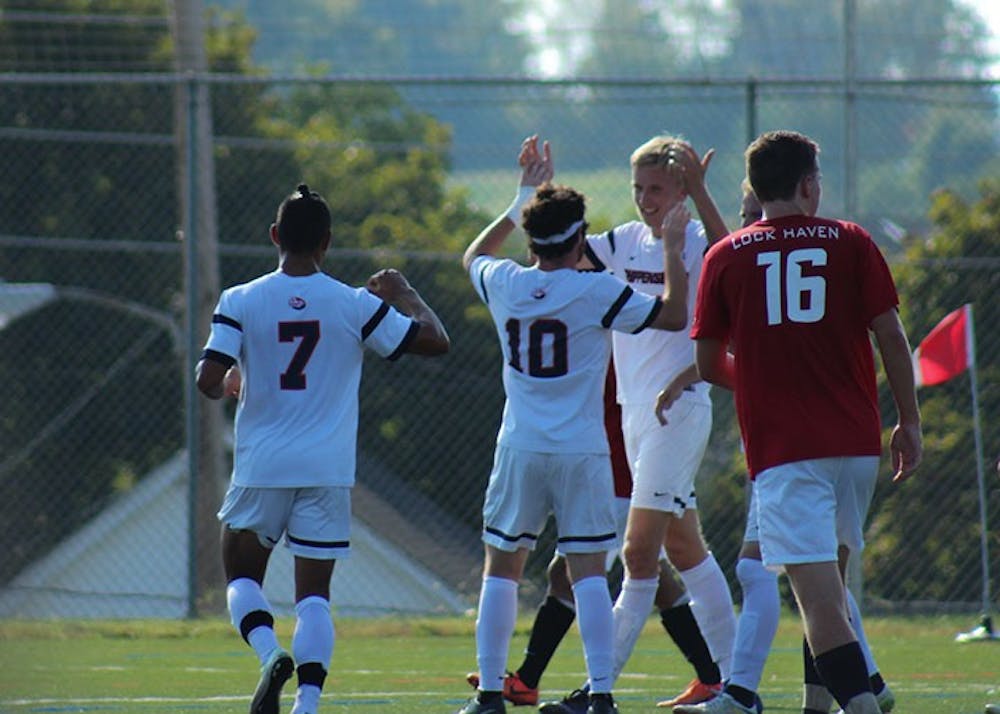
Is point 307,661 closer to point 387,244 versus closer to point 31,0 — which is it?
point 387,244

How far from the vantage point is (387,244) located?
24.9m

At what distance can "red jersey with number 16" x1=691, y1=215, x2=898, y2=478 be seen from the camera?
5.78 m

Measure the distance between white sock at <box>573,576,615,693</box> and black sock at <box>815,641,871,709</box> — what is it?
98 centimetres

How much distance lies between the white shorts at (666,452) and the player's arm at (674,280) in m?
0.74

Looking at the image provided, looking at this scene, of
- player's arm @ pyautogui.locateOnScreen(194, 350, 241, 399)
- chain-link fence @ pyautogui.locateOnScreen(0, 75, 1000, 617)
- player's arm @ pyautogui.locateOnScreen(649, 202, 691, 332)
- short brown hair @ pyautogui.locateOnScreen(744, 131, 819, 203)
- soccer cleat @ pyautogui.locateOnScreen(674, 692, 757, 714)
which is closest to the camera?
short brown hair @ pyautogui.locateOnScreen(744, 131, 819, 203)

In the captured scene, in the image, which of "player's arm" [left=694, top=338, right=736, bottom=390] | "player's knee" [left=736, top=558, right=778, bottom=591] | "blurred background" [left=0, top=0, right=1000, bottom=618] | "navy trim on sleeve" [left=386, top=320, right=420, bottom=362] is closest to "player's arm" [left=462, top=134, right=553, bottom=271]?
"navy trim on sleeve" [left=386, top=320, right=420, bottom=362]

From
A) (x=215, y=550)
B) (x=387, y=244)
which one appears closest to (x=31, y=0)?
(x=387, y=244)

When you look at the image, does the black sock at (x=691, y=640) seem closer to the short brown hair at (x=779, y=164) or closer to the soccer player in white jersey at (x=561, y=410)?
the soccer player in white jersey at (x=561, y=410)

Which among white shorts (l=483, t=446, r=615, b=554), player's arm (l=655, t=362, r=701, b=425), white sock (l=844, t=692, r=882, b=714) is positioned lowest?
white sock (l=844, t=692, r=882, b=714)

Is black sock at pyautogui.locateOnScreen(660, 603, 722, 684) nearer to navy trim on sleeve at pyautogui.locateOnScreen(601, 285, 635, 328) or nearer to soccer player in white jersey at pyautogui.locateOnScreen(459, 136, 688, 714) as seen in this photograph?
soccer player in white jersey at pyautogui.locateOnScreen(459, 136, 688, 714)

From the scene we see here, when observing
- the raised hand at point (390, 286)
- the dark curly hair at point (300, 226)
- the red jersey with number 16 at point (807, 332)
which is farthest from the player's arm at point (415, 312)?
the red jersey with number 16 at point (807, 332)

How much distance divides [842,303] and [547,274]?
1.14 metres

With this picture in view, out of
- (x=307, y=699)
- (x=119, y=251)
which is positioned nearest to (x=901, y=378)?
(x=307, y=699)

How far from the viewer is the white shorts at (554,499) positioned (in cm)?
654
